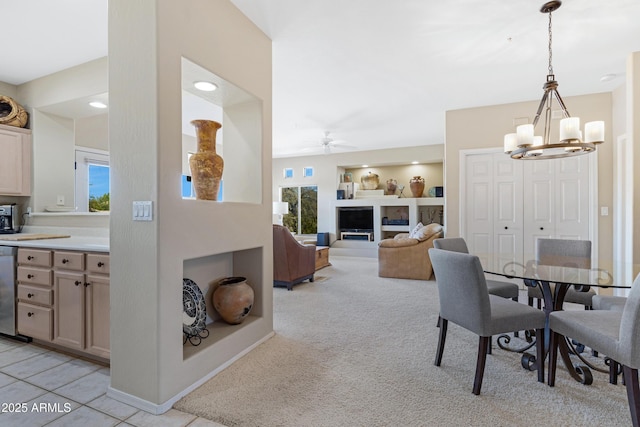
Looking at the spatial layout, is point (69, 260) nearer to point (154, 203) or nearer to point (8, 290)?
point (8, 290)

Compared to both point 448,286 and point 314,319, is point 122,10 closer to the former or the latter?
point 448,286

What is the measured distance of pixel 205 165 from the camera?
232cm

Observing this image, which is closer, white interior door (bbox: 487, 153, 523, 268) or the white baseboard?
the white baseboard

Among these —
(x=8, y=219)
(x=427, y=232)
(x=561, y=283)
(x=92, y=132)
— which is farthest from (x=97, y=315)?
(x=427, y=232)

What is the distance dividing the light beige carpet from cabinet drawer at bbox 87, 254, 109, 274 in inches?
41.9

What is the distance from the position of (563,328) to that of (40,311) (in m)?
3.86

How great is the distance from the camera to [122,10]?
6.28 feet

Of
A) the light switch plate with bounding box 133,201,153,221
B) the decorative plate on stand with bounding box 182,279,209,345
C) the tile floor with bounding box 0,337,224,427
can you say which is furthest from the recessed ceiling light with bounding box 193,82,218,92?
the tile floor with bounding box 0,337,224,427

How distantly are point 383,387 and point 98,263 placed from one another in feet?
7.06

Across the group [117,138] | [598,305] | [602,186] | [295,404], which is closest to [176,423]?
[295,404]

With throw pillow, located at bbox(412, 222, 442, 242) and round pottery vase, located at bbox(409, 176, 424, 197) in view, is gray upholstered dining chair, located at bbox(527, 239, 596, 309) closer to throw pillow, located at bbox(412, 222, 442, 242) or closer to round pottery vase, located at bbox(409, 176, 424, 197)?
throw pillow, located at bbox(412, 222, 442, 242)

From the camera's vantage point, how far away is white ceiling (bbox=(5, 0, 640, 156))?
254cm

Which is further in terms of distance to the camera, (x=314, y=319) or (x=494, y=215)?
(x=494, y=215)

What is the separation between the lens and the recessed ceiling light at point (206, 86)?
2406 mm
